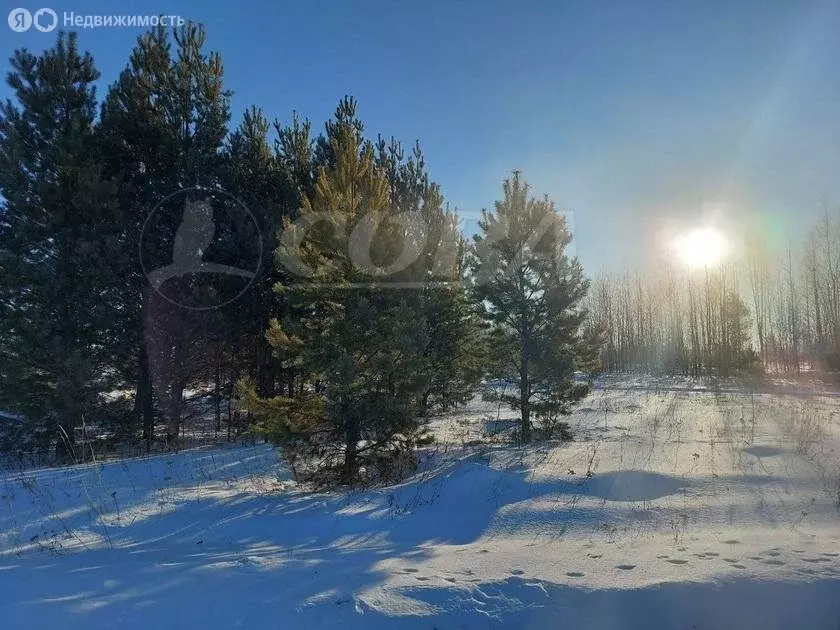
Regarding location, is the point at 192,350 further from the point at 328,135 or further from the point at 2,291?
the point at 328,135

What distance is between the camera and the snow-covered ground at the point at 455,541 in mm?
3057

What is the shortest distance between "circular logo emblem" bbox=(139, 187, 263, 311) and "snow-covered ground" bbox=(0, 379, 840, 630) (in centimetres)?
506

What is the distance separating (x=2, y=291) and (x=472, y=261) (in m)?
11.8

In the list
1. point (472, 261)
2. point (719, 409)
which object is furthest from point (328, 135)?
point (719, 409)

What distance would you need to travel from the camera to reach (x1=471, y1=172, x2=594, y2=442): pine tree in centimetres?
1241

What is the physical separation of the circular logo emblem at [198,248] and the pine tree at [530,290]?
21.1 ft

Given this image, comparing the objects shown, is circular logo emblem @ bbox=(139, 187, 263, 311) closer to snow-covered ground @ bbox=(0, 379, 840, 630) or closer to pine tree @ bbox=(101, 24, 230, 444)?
pine tree @ bbox=(101, 24, 230, 444)

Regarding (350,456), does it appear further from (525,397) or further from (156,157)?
(156,157)

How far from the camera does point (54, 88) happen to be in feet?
42.8

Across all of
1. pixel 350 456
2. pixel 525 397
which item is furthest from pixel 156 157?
pixel 525 397

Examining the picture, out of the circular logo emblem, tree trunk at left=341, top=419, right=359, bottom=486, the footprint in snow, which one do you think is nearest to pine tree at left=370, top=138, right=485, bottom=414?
tree trunk at left=341, top=419, right=359, bottom=486

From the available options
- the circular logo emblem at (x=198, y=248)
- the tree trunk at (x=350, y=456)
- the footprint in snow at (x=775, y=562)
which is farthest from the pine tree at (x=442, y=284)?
the footprint in snow at (x=775, y=562)

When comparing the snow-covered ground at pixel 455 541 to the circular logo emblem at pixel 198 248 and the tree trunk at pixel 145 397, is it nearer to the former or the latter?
the tree trunk at pixel 145 397

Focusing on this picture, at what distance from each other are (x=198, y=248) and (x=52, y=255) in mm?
3601
